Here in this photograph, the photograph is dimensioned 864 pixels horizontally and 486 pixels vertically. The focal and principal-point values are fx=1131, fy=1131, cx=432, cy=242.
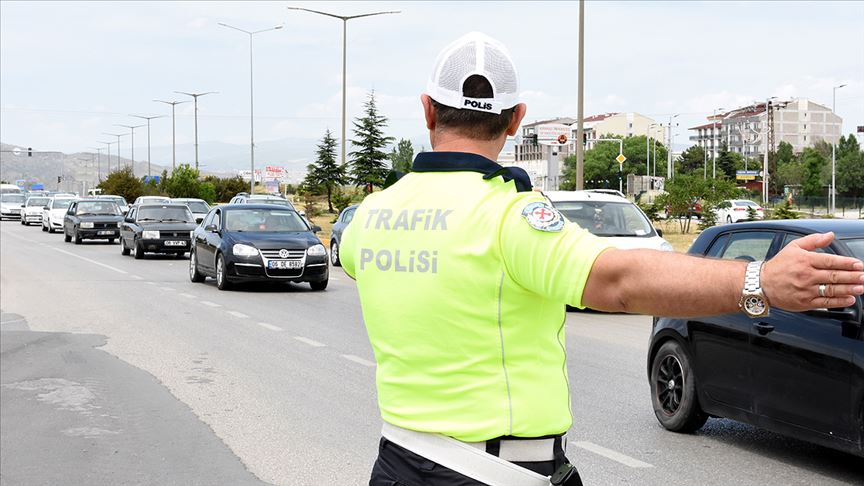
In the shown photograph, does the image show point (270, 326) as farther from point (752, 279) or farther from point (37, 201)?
point (37, 201)

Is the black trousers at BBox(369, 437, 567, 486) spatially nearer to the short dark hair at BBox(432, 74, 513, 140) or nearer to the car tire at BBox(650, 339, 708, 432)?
the short dark hair at BBox(432, 74, 513, 140)

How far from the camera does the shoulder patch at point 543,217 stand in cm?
224

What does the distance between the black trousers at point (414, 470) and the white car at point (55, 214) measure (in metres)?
51.7

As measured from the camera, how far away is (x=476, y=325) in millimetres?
2445

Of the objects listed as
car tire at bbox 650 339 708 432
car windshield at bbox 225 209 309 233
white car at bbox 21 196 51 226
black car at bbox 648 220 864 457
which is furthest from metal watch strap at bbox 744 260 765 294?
white car at bbox 21 196 51 226

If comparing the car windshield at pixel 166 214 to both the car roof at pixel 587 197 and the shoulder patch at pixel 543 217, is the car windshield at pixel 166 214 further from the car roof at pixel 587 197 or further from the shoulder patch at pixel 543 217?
the shoulder patch at pixel 543 217

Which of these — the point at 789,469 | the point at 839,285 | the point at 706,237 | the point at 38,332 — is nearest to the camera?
the point at 839,285

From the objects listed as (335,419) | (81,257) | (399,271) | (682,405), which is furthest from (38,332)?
(81,257)

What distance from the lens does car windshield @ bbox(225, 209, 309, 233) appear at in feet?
71.0

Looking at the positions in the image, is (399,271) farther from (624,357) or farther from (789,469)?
(624,357)

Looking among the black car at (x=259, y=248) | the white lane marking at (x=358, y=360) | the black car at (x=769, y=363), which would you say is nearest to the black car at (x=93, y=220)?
the black car at (x=259, y=248)

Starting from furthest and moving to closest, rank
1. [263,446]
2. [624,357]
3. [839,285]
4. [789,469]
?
[624,357]
[263,446]
[789,469]
[839,285]

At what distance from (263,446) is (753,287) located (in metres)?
5.98

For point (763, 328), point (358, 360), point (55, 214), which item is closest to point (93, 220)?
point (55, 214)
